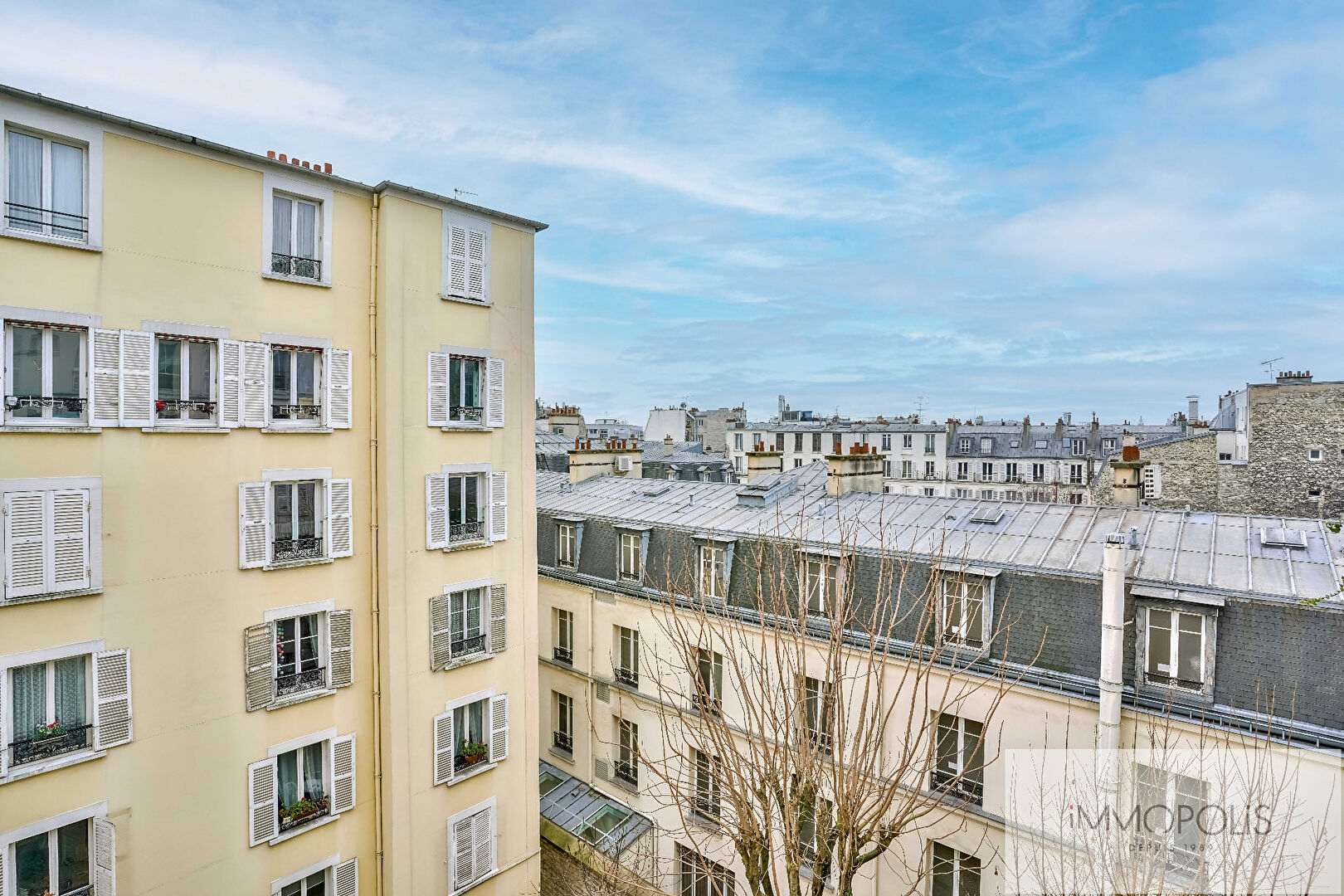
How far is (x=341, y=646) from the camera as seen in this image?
11000mm

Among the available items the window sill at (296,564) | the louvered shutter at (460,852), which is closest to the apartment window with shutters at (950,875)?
the louvered shutter at (460,852)

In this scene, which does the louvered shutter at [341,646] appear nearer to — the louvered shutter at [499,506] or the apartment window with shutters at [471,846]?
the louvered shutter at [499,506]

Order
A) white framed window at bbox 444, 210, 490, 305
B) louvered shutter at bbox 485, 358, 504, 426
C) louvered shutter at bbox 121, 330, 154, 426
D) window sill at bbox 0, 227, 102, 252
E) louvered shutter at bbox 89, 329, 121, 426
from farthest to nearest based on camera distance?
1. louvered shutter at bbox 485, 358, 504, 426
2. white framed window at bbox 444, 210, 490, 305
3. louvered shutter at bbox 121, 330, 154, 426
4. louvered shutter at bbox 89, 329, 121, 426
5. window sill at bbox 0, 227, 102, 252

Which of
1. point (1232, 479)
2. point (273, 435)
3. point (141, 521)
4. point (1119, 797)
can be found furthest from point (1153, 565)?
point (1232, 479)

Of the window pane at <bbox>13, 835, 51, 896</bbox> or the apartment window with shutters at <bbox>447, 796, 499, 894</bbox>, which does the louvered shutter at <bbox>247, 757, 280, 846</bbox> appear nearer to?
the window pane at <bbox>13, 835, 51, 896</bbox>

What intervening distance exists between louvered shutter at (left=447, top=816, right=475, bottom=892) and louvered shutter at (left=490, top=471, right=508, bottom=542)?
16.5 feet

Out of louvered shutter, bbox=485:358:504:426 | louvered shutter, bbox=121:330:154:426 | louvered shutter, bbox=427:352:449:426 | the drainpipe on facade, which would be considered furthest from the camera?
louvered shutter, bbox=485:358:504:426

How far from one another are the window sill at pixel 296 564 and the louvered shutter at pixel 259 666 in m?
0.83

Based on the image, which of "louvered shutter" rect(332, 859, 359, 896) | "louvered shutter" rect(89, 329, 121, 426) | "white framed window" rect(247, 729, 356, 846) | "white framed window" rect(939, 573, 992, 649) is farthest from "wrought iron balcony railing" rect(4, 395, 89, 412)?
"white framed window" rect(939, 573, 992, 649)

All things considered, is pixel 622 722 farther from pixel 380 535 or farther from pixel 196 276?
pixel 196 276

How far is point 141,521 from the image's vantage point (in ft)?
29.9

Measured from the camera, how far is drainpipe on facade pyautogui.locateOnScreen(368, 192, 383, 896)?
11211mm

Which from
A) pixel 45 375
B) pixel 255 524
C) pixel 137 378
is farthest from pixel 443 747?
pixel 45 375

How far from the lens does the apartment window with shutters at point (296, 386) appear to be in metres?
10.4
